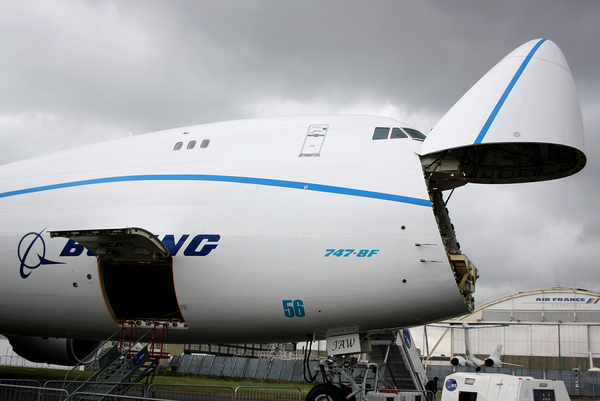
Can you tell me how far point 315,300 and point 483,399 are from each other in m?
4.12

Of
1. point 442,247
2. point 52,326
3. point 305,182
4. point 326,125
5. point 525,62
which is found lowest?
point 52,326

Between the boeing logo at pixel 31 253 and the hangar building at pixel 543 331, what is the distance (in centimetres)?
4519

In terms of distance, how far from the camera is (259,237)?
8820mm

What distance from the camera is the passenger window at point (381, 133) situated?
31.2ft

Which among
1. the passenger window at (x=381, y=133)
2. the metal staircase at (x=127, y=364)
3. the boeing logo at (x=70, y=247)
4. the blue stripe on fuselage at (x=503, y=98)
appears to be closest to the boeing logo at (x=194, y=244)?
the boeing logo at (x=70, y=247)

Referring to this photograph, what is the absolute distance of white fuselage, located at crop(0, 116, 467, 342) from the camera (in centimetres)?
847

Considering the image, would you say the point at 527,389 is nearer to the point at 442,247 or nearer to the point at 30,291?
the point at 442,247

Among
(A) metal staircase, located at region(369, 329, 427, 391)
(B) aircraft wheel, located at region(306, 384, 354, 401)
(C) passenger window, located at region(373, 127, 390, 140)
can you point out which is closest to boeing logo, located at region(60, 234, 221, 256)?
(B) aircraft wheel, located at region(306, 384, 354, 401)

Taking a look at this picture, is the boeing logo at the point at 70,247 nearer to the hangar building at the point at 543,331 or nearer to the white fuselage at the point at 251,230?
the white fuselage at the point at 251,230

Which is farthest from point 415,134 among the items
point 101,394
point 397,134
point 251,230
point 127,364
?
point 101,394

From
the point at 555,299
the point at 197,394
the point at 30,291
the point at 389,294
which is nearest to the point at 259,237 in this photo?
the point at 389,294

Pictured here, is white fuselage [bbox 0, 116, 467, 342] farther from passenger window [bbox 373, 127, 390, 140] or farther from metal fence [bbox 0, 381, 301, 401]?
metal fence [bbox 0, 381, 301, 401]

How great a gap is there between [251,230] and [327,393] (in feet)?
10.4

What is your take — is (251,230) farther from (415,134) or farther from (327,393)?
(415,134)
